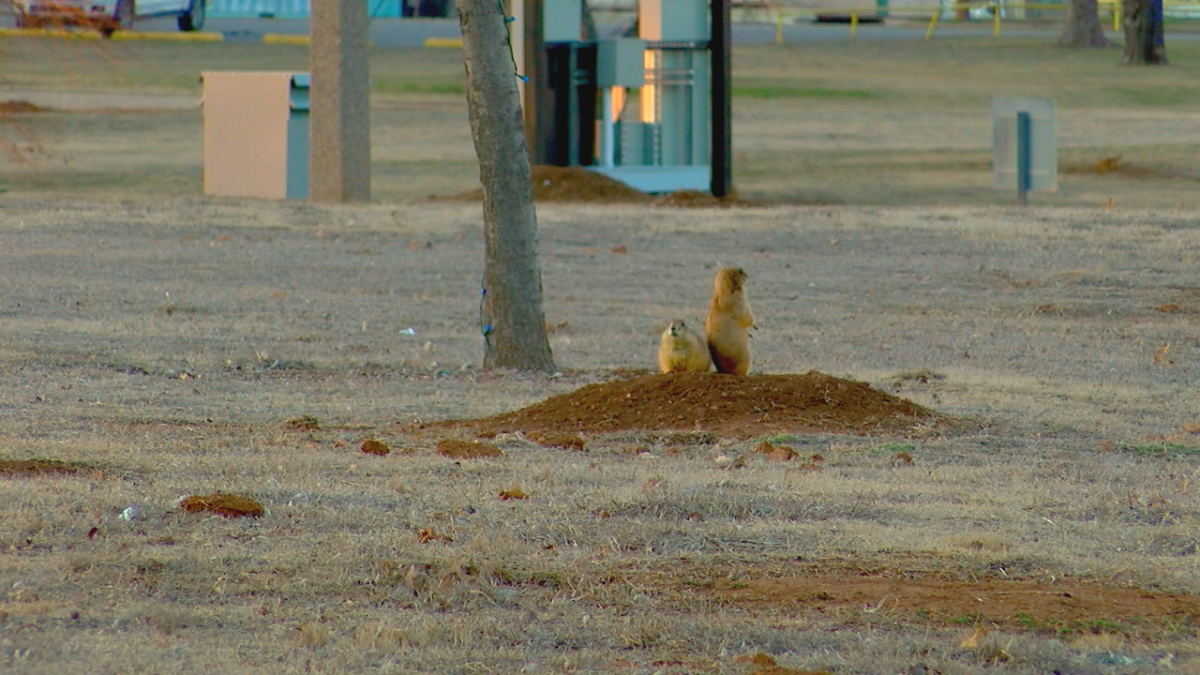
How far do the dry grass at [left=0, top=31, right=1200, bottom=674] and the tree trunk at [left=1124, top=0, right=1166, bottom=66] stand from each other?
913 inches

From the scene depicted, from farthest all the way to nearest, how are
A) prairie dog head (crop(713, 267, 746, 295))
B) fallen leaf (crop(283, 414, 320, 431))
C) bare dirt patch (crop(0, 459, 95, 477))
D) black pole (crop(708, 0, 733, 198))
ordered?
black pole (crop(708, 0, 733, 198)) → prairie dog head (crop(713, 267, 746, 295)) → fallen leaf (crop(283, 414, 320, 431)) → bare dirt patch (crop(0, 459, 95, 477))

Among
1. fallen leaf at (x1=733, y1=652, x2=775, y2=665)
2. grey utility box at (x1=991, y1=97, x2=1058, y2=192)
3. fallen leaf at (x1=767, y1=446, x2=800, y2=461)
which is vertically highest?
grey utility box at (x1=991, y1=97, x2=1058, y2=192)

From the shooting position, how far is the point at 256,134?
21.5 meters

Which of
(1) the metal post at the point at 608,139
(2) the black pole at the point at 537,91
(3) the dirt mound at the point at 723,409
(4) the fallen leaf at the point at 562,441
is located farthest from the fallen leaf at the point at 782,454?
(1) the metal post at the point at 608,139

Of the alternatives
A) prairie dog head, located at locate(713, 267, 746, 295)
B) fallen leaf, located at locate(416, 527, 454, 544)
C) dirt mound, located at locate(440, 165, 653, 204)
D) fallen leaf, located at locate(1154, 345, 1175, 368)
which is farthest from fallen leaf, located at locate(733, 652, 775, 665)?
dirt mound, located at locate(440, 165, 653, 204)

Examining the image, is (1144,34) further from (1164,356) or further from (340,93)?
(1164,356)

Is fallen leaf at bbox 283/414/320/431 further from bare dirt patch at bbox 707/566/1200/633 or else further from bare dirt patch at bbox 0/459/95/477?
bare dirt patch at bbox 707/566/1200/633

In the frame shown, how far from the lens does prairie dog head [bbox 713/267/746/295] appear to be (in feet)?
28.5

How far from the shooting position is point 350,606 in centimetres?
480

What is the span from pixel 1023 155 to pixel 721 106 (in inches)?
149

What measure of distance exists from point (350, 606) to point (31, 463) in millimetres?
2265

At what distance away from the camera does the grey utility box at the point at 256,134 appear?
68.8 ft

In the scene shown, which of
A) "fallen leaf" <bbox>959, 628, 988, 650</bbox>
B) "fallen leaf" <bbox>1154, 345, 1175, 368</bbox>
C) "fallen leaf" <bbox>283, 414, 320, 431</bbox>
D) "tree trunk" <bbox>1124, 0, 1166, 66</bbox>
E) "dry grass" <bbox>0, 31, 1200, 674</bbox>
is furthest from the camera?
"tree trunk" <bbox>1124, 0, 1166, 66</bbox>

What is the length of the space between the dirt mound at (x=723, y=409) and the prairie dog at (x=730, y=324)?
25cm
